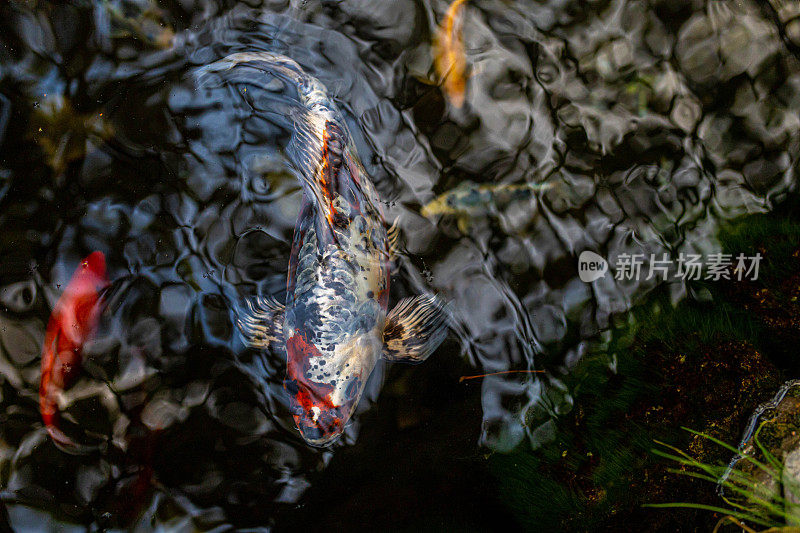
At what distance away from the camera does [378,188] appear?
346cm

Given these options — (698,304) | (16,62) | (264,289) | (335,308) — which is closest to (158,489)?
(264,289)

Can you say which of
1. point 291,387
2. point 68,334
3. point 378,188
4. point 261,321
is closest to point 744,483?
point 291,387

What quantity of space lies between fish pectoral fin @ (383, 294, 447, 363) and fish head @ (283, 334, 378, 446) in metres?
0.29

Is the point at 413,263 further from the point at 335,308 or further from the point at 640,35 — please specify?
the point at 640,35

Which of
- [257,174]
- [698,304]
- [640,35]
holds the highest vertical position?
[640,35]

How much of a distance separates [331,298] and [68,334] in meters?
1.83

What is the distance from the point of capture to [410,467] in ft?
10.8

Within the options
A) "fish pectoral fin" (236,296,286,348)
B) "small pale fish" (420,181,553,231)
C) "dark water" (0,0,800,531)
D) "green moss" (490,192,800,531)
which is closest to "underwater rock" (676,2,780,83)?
"dark water" (0,0,800,531)

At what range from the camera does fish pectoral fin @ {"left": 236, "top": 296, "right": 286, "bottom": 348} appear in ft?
10.8

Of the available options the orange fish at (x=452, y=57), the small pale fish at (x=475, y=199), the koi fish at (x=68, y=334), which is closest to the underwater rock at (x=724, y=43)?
the small pale fish at (x=475, y=199)

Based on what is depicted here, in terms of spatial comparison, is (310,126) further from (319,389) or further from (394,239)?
(319,389)

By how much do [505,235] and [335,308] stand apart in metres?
1.30

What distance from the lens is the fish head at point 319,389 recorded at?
10.0ft

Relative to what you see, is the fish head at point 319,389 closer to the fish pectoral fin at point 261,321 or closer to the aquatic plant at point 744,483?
the fish pectoral fin at point 261,321
